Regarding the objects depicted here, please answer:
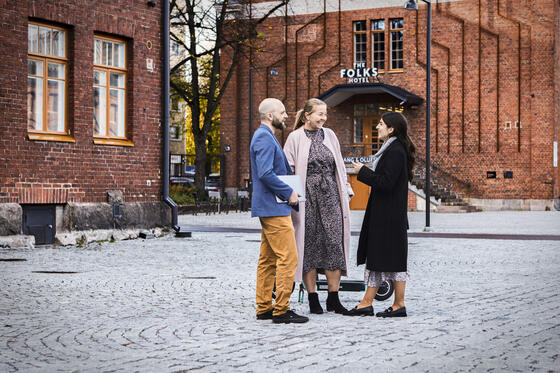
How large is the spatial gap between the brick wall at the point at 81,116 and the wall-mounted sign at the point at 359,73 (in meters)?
22.2

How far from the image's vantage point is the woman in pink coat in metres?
7.44

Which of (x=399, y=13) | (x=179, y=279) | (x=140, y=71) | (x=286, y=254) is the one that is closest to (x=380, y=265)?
(x=286, y=254)

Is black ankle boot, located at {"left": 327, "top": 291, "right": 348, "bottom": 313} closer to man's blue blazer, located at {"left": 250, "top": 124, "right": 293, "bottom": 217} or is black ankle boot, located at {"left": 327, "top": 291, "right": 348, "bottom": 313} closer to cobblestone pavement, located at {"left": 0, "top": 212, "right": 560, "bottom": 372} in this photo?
cobblestone pavement, located at {"left": 0, "top": 212, "right": 560, "bottom": 372}

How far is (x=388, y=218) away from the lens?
23.6 ft

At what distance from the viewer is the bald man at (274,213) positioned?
682 cm

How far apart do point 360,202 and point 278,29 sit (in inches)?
408

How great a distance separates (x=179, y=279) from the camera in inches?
399

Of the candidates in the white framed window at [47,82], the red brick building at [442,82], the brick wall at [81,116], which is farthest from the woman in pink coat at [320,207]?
the red brick building at [442,82]

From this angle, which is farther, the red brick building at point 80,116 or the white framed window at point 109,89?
the white framed window at point 109,89

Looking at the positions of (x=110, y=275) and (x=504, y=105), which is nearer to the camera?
(x=110, y=275)

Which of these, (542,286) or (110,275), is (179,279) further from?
(542,286)

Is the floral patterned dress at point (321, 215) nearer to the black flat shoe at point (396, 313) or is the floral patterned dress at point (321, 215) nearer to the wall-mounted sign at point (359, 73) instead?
the black flat shoe at point (396, 313)

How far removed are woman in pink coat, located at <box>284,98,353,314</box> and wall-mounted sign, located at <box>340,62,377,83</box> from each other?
31.5 metres

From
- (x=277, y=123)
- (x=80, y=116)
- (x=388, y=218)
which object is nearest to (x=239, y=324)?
(x=388, y=218)
